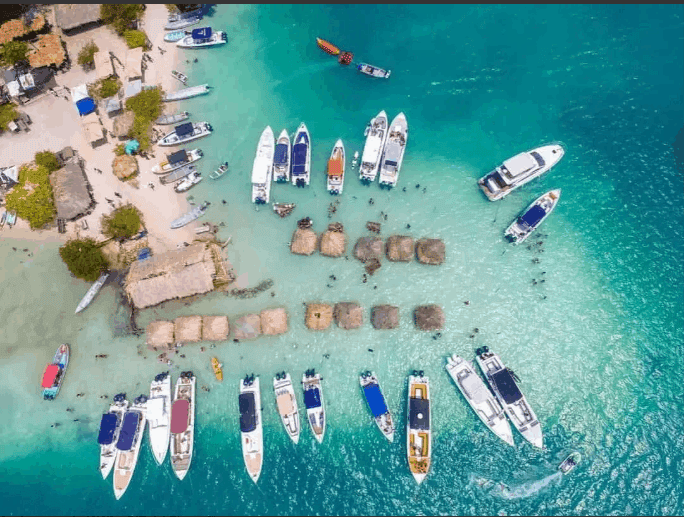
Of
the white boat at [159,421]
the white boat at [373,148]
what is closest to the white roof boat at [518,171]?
the white boat at [373,148]

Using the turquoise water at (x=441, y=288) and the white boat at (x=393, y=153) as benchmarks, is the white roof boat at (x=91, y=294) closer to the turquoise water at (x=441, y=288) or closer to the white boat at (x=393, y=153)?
the turquoise water at (x=441, y=288)

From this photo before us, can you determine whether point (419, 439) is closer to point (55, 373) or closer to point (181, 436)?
point (181, 436)

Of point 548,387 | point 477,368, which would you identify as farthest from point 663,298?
point 477,368

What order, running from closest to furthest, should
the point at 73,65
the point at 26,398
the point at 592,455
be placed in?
the point at 592,455 → the point at 26,398 → the point at 73,65

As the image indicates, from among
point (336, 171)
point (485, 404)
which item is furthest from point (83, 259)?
point (485, 404)

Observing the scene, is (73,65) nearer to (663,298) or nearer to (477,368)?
(477,368)

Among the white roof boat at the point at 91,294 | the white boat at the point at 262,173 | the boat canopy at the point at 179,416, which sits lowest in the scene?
the boat canopy at the point at 179,416
